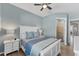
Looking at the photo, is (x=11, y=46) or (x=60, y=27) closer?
(x=60, y=27)

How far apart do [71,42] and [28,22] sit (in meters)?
1.10

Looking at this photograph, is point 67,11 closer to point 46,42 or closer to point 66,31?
point 66,31

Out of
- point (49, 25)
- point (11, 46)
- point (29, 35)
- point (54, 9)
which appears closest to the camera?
point (54, 9)

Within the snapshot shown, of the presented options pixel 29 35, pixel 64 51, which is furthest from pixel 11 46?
pixel 64 51

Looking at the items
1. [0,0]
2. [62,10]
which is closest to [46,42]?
[62,10]

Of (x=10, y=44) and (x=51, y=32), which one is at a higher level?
(x=51, y=32)

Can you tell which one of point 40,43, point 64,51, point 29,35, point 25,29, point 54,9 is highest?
point 54,9

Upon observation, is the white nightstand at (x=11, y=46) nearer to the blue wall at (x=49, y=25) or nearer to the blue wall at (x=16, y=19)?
the blue wall at (x=16, y=19)

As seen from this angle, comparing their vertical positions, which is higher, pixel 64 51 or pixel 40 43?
pixel 40 43

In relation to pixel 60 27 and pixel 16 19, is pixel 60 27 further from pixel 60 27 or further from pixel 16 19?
pixel 16 19

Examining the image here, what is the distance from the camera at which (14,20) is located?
2021 mm

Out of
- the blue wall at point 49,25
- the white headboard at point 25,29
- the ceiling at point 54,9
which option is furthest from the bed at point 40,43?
the ceiling at point 54,9

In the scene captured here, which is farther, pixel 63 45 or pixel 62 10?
pixel 63 45

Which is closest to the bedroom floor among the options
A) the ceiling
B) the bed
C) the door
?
the bed
